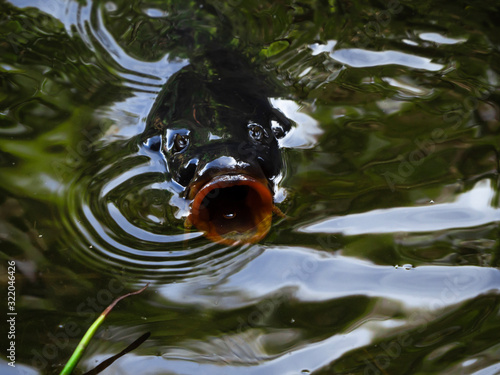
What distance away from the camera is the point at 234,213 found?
268 cm

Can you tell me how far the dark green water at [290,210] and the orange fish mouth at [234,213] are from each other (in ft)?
0.22

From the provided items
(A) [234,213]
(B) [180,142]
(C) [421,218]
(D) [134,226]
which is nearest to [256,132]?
(B) [180,142]

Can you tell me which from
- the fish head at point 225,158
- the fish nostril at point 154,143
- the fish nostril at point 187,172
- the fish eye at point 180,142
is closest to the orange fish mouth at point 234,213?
the fish head at point 225,158

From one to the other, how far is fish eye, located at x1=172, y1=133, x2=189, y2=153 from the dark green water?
7.1 inches

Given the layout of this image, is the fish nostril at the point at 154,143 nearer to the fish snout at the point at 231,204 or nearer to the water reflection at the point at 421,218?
the fish snout at the point at 231,204

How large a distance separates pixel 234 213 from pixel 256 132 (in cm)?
53

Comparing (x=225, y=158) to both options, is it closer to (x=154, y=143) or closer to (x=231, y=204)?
(x=231, y=204)

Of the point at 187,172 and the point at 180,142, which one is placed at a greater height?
the point at 180,142

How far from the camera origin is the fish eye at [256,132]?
9.60 feet

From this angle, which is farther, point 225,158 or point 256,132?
point 256,132

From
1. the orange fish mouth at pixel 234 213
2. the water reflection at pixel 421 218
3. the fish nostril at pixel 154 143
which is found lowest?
the water reflection at pixel 421 218

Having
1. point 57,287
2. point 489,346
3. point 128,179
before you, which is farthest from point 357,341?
point 128,179

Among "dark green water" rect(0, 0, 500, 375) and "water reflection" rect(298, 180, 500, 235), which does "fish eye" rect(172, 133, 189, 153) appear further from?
"water reflection" rect(298, 180, 500, 235)

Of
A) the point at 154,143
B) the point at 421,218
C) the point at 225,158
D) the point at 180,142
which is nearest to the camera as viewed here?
the point at 225,158
